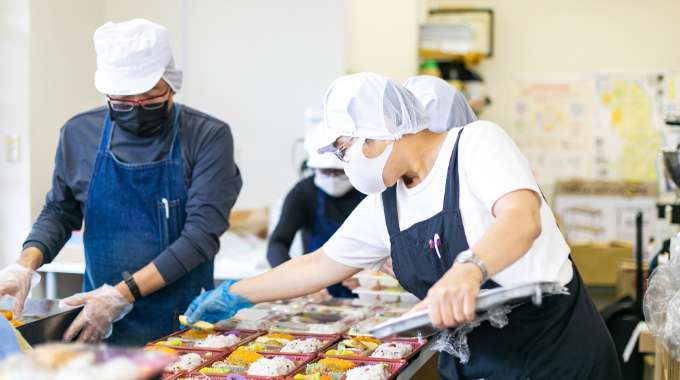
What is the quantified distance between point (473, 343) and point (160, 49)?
129cm

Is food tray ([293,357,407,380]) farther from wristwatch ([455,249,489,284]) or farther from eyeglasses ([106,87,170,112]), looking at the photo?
eyeglasses ([106,87,170,112])

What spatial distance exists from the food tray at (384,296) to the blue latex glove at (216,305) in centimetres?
92

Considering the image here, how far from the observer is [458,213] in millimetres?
1931

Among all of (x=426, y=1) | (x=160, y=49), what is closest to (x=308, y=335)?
(x=160, y=49)

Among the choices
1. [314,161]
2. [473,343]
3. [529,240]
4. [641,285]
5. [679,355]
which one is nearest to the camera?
[529,240]

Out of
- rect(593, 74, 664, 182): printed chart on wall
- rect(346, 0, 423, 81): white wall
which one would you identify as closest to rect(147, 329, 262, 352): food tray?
rect(346, 0, 423, 81): white wall

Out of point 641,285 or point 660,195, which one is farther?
point 660,195

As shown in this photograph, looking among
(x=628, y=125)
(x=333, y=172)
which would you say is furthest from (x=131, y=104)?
(x=628, y=125)

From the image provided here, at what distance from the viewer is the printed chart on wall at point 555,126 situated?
7.82m

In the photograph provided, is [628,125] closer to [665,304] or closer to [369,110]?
[665,304]

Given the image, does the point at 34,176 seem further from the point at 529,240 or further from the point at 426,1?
the point at 426,1

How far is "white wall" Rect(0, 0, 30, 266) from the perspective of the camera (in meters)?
4.14

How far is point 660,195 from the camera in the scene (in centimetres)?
750

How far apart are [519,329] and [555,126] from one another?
6168mm
